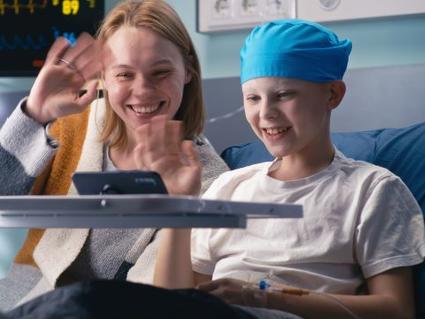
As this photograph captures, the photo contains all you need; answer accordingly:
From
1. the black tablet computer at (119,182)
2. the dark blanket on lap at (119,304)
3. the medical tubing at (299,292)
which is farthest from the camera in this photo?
the medical tubing at (299,292)

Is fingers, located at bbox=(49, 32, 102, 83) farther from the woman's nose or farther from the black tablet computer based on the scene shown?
the black tablet computer

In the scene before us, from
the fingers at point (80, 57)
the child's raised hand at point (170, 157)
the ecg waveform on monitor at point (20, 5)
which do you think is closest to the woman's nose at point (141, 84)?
the fingers at point (80, 57)

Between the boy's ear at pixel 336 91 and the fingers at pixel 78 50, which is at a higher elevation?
the fingers at pixel 78 50

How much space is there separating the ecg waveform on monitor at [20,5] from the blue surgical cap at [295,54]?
1131 mm

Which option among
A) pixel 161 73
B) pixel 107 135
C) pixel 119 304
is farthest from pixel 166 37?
pixel 119 304

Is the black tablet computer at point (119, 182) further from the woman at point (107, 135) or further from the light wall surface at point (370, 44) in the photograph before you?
the light wall surface at point (370, 44)

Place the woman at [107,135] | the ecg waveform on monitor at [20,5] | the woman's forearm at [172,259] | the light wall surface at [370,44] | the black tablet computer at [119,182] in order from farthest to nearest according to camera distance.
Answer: the ecg waveform on monitor at [20,5], the light wall surface at [370,44], the woman at [107,135], the woman's forearm at [172,259], the black tablet computer at [119,182]

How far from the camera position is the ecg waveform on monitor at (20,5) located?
253 centimetres

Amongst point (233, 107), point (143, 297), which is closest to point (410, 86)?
point (233, 107)

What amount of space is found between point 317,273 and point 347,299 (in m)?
0.09

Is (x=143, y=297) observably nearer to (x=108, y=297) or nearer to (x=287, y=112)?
(x=108, y=297)

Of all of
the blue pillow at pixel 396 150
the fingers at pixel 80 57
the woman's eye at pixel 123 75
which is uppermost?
the fingers at pixel 80 57

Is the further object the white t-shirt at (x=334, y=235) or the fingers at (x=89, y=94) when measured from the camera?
the fingers at (x=89, y=94)

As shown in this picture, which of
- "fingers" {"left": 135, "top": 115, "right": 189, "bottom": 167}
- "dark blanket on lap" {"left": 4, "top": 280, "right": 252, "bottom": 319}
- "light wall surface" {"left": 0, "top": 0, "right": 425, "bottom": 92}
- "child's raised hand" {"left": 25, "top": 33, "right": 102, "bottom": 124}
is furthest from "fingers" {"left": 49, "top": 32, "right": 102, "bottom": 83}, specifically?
"light wall surface" {"left": 0, "top": 0, "right": 425, "bottom": 92}
